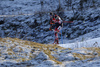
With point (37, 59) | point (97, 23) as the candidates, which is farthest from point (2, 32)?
point (37, 59)

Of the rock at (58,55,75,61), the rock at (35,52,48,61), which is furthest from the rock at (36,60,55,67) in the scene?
the rock at (58,55,75,61)

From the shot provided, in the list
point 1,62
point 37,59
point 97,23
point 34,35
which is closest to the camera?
point 1,62

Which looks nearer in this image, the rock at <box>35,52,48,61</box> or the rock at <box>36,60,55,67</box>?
the rock at <box>36,60,55,67</box>

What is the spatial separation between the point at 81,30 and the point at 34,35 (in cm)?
370

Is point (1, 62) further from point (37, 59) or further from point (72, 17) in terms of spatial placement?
point (72, 17)

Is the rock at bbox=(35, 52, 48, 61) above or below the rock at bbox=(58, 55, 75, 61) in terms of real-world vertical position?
above

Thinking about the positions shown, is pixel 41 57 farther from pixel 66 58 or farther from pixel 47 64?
pixel 66 58

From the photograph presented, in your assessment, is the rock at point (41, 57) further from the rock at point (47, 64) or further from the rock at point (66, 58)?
the rock at point (66, 58)

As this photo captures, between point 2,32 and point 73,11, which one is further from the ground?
point 73,11

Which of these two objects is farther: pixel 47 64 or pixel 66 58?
pixel 66 58

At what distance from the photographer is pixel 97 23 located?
9172 mm

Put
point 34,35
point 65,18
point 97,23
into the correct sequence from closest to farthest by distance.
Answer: point 97,23 → point 34,35 → point 65,18

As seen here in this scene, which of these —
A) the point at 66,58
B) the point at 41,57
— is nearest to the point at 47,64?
the point at 41,57

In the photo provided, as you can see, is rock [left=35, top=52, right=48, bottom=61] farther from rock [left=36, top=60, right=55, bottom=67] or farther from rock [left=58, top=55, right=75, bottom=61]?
rock [left=58, top=55, right=75, bottom=61]
